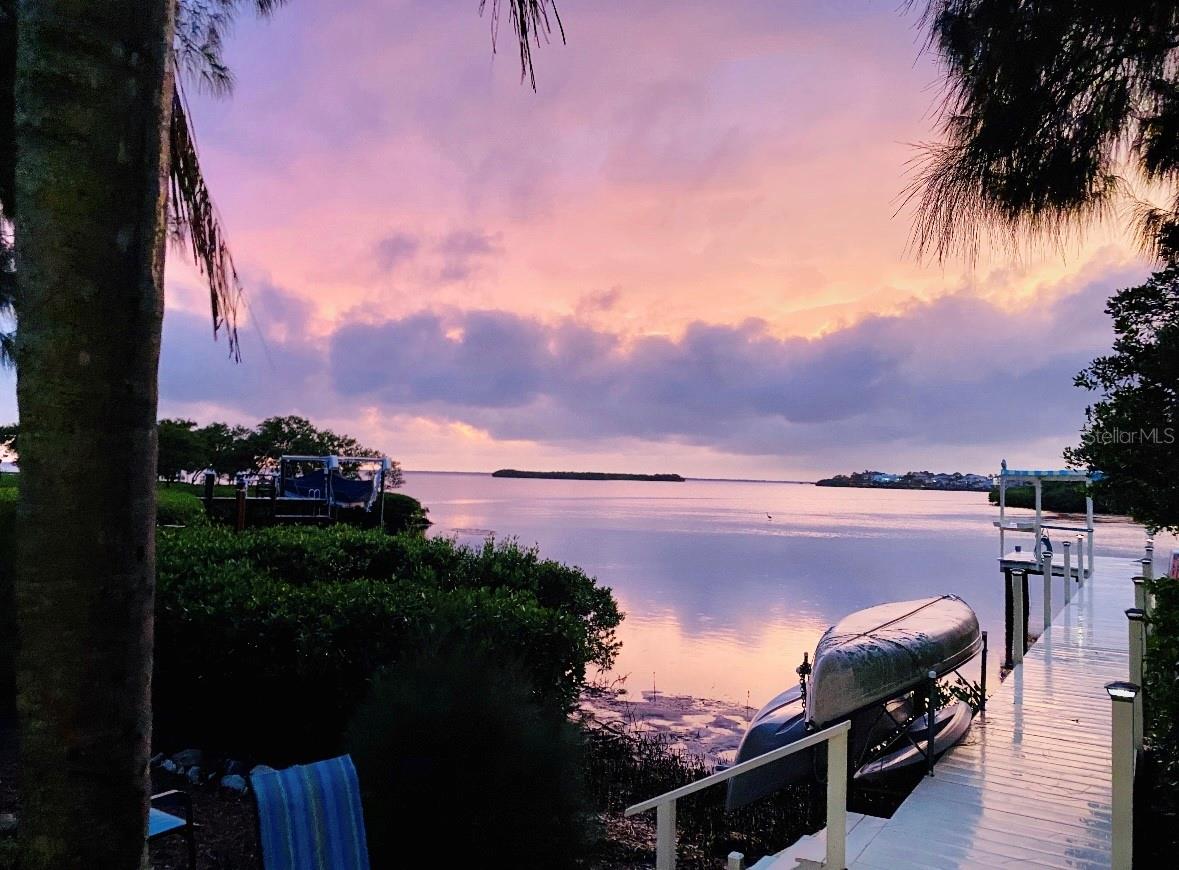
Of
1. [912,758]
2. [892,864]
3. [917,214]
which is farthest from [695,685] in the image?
[917,214]

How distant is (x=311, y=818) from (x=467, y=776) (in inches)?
24.7

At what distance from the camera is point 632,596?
26.1m

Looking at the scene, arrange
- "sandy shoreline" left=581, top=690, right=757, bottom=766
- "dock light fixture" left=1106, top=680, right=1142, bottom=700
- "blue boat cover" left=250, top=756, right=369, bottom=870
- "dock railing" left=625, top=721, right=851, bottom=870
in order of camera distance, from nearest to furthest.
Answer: "blue boat cover" left=250, top=756, right=369, bottom=870
"dock light fixture" left=1106, top=680, right=1142, bottom=700
"dock railing" left=625, top=721, right=851, bottom=870
"sandy shoreline" left=581, top=690, right=757, bottom=766

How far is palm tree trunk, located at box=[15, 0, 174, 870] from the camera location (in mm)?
1644

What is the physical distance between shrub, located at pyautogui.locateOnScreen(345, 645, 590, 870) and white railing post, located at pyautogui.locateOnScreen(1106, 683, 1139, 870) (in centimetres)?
285

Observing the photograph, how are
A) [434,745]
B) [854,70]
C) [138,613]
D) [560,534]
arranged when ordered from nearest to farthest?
1. [138,613]
2. [434,745]
3. [854,70]
4. [560,534]

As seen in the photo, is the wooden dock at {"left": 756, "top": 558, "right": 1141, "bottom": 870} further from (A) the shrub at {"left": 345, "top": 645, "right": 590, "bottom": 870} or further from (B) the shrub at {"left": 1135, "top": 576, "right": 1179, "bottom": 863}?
(A) the shrub at {"left": 345, "top": 645, "right": 590, "bottom": 870}

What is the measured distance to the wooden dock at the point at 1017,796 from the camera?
488cm

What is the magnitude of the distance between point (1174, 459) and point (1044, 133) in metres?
2.36

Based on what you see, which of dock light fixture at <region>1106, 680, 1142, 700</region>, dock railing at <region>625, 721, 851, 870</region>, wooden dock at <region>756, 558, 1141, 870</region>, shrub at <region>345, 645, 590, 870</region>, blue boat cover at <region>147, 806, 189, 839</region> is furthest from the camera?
wooden dock at <region>756, 558, 1141, 870</region>

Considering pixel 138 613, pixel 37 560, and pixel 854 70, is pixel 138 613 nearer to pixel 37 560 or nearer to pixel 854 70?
pixel 37 560

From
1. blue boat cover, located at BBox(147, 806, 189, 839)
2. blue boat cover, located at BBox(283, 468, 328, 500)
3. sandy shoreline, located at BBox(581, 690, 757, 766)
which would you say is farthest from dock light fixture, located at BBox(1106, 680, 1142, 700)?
blue boat cover, located at BBox(283, 468, 328, 500)

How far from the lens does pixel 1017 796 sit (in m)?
5.85

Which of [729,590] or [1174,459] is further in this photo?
[729,590]
